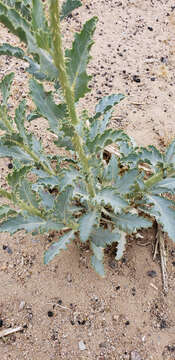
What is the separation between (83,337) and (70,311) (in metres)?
0.18

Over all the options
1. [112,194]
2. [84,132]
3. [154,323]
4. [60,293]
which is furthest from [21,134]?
[154,323]

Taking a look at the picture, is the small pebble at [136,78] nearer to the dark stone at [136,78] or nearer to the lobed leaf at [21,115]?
the dark stone at [136,78]

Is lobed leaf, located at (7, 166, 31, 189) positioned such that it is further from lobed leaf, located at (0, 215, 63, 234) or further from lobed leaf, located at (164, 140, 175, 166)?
lobed leaf, located at (164, 140, 175, 166)

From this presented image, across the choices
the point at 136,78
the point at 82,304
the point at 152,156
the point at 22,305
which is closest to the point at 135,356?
the point at 82,304

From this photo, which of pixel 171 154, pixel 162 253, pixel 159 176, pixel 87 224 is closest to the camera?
pixel 87 224

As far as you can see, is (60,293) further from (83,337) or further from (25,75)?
(25,75)

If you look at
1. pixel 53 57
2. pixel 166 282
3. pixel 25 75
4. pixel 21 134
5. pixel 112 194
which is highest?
pixel 25 75

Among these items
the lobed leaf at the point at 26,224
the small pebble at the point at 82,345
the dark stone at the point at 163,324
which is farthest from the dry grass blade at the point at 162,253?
the lobed leaf at the point at 26,224

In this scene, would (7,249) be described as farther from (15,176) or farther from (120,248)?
(15,176)

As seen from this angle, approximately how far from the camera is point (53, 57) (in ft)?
3.56

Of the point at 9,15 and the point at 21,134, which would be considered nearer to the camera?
the point at 9,15

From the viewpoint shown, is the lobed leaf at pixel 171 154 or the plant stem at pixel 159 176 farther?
the lobed leaf at pixel 171 154

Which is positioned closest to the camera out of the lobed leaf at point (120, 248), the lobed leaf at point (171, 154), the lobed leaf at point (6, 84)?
the lobed leaf at point (6, 84)

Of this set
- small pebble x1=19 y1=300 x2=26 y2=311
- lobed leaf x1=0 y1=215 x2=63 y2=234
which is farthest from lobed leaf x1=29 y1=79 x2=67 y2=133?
small pebble x1=19 y1=300 x2=26 y2=311
